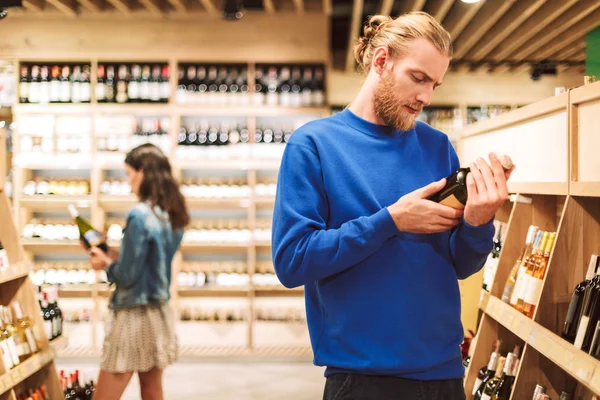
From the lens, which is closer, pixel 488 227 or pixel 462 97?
pixel 488 227

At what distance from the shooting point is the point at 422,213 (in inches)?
47.7

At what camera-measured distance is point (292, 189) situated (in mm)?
1332

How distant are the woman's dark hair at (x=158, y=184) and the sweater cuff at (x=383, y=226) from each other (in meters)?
2.17

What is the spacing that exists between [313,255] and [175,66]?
515cm

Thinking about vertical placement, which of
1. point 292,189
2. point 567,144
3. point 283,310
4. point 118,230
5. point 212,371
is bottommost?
point 212,371

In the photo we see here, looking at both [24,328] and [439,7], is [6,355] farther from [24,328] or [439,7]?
[439,7]

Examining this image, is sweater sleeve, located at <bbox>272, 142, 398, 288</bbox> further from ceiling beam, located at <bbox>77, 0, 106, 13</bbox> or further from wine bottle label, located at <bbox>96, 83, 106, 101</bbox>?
wine bottle label, located at <bbox>96, 83, 106, 101</bbox>

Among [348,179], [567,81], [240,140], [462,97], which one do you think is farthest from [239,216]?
[348,179]

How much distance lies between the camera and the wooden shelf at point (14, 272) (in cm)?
265

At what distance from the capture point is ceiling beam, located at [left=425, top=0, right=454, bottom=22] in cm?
498

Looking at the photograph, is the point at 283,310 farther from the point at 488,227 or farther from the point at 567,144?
the point at 488,227

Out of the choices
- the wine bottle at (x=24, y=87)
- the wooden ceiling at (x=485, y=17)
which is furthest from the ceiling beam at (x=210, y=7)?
the wine bottle at (x=24, y=87)

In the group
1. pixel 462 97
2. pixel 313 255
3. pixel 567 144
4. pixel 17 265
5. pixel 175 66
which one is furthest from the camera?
pixel 462 97

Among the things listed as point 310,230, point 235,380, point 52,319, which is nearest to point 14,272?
point 52,319
